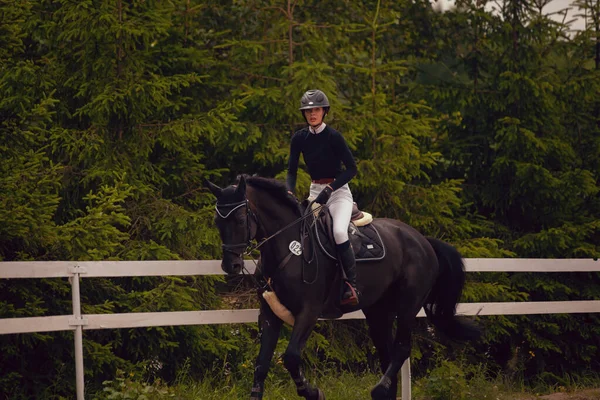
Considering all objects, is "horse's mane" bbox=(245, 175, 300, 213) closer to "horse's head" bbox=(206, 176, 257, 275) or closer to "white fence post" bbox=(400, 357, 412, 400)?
"horse's head" bbox=(206, 176, 257, 275)

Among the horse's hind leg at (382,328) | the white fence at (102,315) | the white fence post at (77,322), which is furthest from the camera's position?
the horse's hind leg at (382,328)

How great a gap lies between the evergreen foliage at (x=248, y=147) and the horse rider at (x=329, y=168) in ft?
6.99

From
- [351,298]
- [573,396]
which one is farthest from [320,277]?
[573,396]

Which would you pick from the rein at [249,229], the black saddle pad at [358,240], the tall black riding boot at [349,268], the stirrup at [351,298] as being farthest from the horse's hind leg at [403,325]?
the rein at [249,229]

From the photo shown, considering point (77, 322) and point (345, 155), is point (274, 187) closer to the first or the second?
point (345, 155)

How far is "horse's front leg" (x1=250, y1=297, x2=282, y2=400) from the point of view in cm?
761

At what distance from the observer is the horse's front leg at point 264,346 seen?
761 centimetres

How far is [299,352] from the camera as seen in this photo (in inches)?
296

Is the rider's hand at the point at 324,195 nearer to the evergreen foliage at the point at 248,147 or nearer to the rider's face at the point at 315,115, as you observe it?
the rider's face at the point at 315,115

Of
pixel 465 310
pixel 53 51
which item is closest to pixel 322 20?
pixel 53 51

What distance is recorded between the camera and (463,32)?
15586 mm

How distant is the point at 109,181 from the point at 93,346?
101 inches

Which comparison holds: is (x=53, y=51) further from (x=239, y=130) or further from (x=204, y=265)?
(x=204, y=265)

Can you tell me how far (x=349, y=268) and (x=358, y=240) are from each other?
51cm
